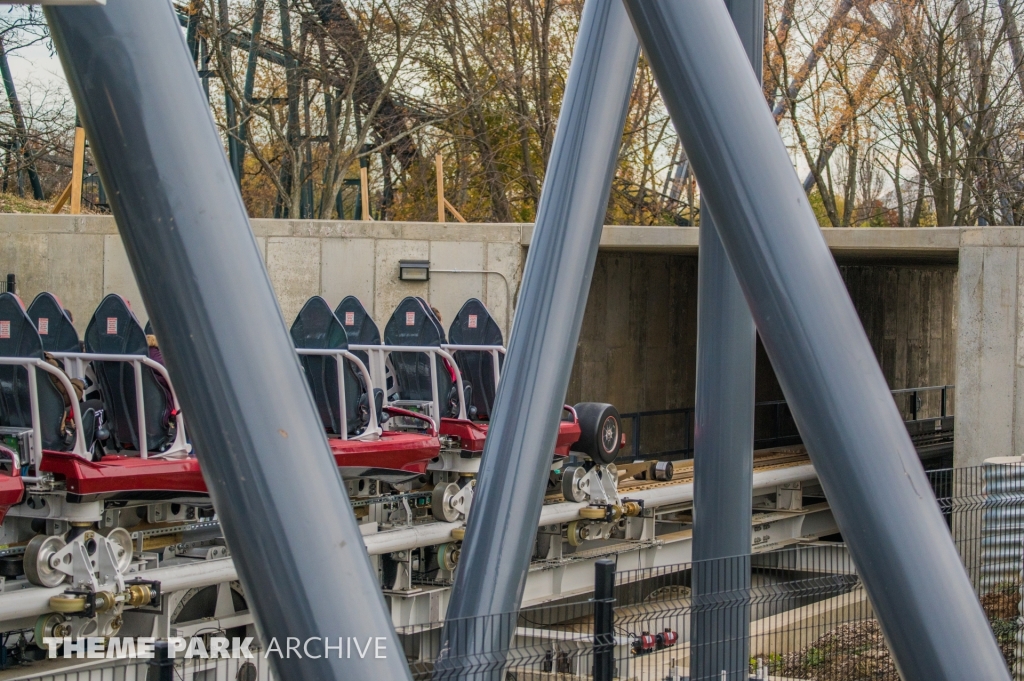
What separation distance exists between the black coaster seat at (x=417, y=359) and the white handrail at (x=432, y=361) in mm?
108

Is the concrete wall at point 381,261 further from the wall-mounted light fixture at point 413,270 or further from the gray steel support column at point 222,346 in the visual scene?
the gray steel support column at point 222,346

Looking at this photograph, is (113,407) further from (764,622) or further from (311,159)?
(311,159)

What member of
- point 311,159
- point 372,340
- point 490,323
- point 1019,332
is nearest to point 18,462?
point 372,340

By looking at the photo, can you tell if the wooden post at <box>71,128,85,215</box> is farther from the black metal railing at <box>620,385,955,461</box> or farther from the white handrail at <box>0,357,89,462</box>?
the white handrail at <box>0,357,89,462</box>

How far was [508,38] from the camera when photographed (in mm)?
27312

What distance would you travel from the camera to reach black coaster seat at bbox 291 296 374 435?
10.4 metres

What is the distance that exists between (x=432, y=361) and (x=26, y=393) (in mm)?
4030

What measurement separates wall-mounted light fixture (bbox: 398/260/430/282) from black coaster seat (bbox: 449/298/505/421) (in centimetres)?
484

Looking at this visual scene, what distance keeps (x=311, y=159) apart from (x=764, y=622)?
18524mm

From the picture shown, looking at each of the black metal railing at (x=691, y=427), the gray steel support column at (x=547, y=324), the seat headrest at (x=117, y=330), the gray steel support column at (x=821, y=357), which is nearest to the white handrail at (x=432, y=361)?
the seat headrest at (x=117, y=330)

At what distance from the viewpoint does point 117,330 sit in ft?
29.0

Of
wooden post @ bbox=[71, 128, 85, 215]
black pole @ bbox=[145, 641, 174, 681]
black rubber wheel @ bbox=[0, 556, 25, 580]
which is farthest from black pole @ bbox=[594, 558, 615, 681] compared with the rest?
wooden post @ bbox=[71, 128, 85, 215]

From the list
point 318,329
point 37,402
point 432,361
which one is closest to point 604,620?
point 37,402

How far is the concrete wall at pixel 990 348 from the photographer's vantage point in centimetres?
1421
